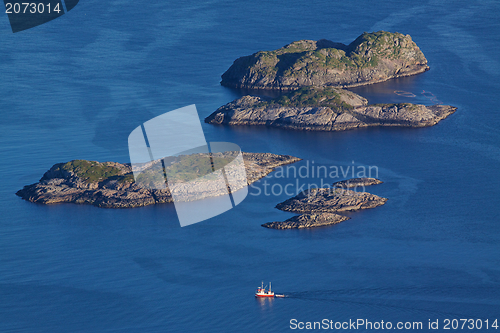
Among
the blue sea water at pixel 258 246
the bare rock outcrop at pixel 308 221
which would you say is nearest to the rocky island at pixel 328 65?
the blue sea water at pixel 258 246

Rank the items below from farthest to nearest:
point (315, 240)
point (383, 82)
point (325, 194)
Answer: point (383, 82), point (325, 194), point (315, 240)

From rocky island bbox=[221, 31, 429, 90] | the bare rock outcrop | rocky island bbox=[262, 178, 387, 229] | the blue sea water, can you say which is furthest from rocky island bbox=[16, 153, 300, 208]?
rocky island bbox=[221, 31, 429, 90]

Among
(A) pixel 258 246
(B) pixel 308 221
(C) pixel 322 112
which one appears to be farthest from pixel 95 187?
(C) pixel 322 112

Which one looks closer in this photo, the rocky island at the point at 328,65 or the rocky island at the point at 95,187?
the rocky island at the point at 95,187

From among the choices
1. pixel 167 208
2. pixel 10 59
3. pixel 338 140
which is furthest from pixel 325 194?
pixel 10 59

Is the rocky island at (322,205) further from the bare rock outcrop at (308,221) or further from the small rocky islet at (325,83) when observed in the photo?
the small rocky islet at (325,83)

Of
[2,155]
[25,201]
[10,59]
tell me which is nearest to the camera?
[25,201]

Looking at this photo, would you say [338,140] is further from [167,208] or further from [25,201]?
[25,201]
